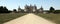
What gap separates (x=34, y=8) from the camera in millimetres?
132750

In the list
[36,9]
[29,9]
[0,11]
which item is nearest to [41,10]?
[36,9]

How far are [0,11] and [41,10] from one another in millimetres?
49821

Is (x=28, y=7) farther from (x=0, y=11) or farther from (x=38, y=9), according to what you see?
(x=0, y=11)

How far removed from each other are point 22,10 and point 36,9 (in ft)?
50.2

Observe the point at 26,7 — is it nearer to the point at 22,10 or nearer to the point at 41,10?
the point at 22,10

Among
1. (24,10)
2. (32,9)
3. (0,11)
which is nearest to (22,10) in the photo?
(24,10)

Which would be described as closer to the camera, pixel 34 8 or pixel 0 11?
pixel 0 11

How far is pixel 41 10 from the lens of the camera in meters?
127

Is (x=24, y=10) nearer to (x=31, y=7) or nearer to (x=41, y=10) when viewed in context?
(x=31, y=7)

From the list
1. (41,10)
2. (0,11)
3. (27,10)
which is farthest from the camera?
(27,10)

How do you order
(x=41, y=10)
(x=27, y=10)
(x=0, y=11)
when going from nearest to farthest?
(x=0, y=11) < (x=41, y=10) < (x=27, y=10)

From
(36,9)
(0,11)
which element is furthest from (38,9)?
(0,11)

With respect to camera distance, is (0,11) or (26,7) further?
(26,7)

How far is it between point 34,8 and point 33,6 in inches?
141
